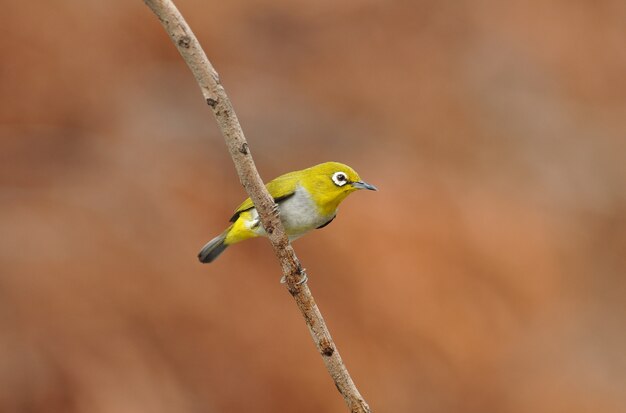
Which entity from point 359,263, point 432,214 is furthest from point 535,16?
point 359,263

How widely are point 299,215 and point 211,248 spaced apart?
96cm

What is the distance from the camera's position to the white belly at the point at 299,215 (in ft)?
16.8

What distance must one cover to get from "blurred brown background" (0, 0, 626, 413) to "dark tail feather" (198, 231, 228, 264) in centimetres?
583

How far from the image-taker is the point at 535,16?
1480cm

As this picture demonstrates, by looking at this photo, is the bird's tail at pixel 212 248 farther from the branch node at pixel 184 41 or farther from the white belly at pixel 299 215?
the branch node at pixel 184 41

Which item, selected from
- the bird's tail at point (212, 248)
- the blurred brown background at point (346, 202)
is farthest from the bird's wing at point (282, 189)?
the blurred brown background at point (346, 202)

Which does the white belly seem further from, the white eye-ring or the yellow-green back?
the white eye-ring

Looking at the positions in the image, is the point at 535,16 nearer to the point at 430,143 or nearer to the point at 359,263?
the point at 430,143

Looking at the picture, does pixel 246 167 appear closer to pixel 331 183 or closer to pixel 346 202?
pixel 331 183

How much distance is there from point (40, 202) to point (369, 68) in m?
6.24

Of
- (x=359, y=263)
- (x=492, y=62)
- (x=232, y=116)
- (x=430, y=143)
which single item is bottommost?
(x=232, y=116)

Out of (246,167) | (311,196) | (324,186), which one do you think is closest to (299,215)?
(311,196)

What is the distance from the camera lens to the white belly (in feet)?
16.8

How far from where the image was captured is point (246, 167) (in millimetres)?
3152
